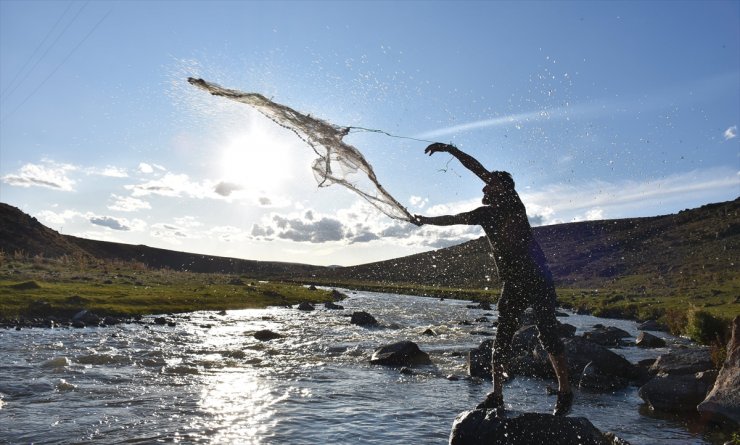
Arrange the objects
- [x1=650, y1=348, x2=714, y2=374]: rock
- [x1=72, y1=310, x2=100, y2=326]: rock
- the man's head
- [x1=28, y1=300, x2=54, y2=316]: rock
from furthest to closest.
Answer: [x1=28, y1=300, x2=54, y2=316]: rock < [x1=72, y1=310, x2=100, y2=326]: rock < [x1=650, y1=348, x2=714, y2=374]: rock < the man's head

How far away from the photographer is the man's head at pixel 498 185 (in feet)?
28.4

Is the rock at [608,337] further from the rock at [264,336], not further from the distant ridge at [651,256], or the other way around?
the distant ridge at [651,256]

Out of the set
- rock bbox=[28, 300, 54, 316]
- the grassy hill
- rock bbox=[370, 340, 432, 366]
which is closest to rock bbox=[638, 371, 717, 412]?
rock bbox=[370, 340, 432, 366]

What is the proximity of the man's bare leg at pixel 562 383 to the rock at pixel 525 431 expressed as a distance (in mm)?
205

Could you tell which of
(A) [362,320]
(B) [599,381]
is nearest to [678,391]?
(B) [599,381]

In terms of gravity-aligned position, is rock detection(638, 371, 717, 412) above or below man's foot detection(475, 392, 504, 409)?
below

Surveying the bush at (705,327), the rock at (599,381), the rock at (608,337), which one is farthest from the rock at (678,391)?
the bush at (705,327)

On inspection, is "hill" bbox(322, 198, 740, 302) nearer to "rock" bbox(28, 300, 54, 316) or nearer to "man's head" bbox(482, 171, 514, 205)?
"man's head" bbox(482, 171, 514, 205)

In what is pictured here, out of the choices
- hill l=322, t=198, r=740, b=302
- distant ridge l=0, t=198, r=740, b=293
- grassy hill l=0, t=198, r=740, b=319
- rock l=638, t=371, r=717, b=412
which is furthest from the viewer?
distant ridge l=0, t=198, r=740, b=293

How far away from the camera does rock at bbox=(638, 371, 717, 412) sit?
41.6ft

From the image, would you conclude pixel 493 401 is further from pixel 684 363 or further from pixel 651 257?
pixel 651 257

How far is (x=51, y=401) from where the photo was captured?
12.1 m

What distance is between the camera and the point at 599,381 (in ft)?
51.5

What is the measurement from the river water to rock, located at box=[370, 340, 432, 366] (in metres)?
0.55
